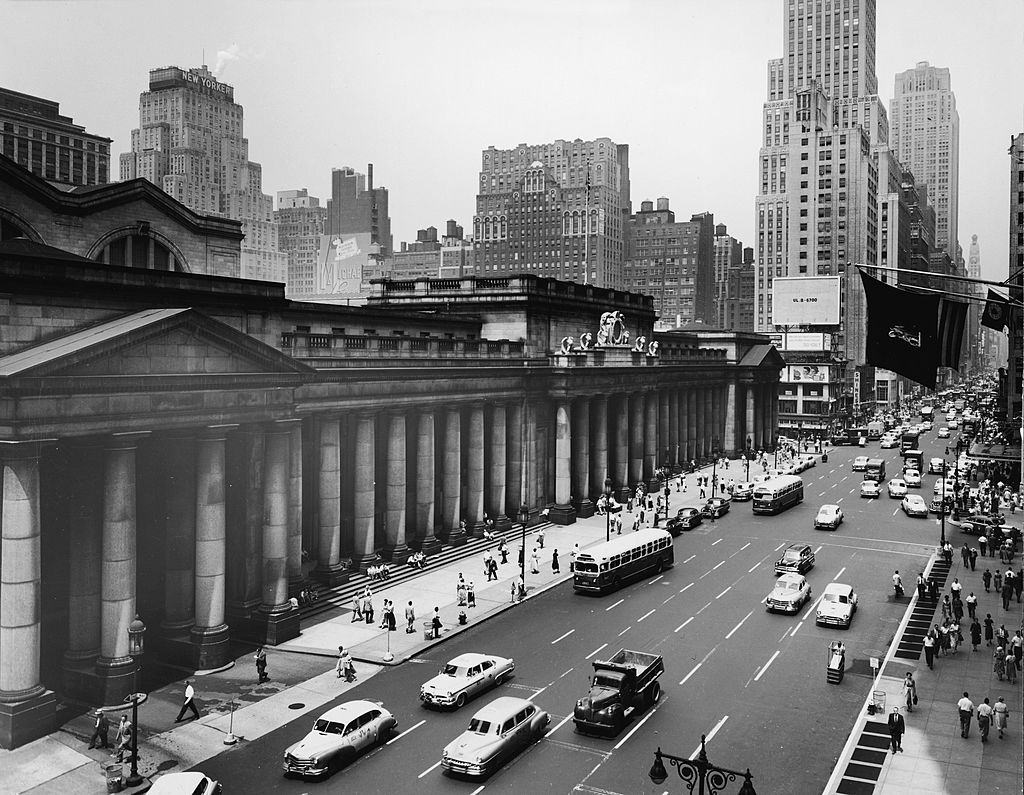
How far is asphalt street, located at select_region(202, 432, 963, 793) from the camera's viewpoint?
29156 mm

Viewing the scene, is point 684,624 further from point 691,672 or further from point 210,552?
point 210,552

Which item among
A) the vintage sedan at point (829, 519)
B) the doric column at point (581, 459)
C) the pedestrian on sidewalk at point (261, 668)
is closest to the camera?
the pedestrian on sidewalk at point (261, 668)

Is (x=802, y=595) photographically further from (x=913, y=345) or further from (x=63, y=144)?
(x=63, y=144)

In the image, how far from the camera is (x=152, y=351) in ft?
118

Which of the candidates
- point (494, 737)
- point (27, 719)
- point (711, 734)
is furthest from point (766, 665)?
point (27, 719)

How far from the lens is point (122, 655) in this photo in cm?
3503

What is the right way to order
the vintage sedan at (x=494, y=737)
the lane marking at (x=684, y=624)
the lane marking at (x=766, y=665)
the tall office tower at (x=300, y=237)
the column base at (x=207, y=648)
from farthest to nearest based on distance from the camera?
the tall office tower at (x=300, y=237) < the lane marking at (x=684, y=624) < the column base at (x=207, y=648) < the lane marking at (x=766, y=665) < the vintage sedan at (x=494, y=737)

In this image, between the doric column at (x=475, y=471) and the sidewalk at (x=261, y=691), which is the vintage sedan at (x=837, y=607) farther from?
the doric column at (x=475, y=471)

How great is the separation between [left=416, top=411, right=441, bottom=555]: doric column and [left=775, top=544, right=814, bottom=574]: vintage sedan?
2180 centimetres

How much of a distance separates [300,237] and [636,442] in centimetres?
10697

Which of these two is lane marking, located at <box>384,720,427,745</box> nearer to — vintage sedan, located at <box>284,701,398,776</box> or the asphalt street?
the asphalt street

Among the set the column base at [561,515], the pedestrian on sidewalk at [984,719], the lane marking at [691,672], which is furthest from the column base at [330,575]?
the pedestrian on sidewalk at [984,719]

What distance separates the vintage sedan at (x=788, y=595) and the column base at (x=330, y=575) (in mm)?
23390

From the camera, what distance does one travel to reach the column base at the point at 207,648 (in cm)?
3891
